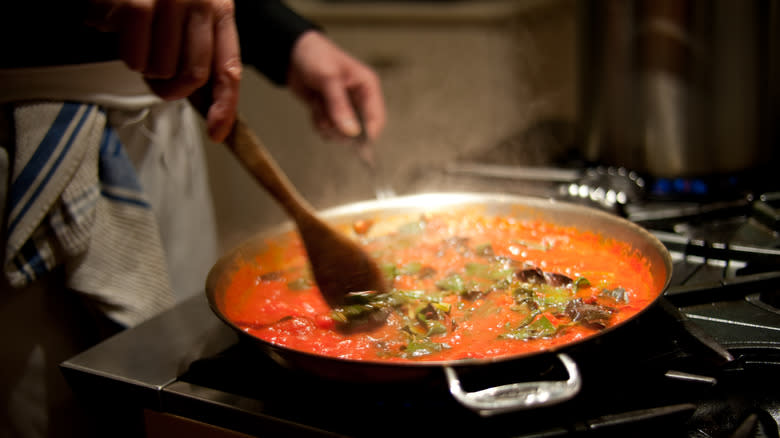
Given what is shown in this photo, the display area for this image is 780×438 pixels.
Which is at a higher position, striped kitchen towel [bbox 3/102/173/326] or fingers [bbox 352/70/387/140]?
fingers [bbox 352/70/387/140]

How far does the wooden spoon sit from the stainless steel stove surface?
0.63ft

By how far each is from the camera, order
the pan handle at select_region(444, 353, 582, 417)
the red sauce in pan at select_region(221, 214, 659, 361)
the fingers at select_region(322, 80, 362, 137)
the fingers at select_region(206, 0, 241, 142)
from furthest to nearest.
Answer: the fingers at select_region(322, 80, 362, 137) → the fingers at select_region(206, 0, 241, 142) → the red sauce in pan at select_region(221, 214, 659, 361) → the pan handle at select_region(444, 353, 582, 417)

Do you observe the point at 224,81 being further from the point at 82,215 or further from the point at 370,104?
the point at 370,104

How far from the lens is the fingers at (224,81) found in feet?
3.06

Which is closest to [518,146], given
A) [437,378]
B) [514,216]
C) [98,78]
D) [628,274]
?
[514,216]

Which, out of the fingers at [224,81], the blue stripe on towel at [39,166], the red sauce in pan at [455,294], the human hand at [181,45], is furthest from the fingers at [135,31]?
the red sauce in pan at [455,294]

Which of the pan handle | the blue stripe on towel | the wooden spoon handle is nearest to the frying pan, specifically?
the pan handle

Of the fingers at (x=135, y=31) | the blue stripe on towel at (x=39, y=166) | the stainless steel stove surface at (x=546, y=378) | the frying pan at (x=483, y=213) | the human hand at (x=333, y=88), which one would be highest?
the fingers at (x=135, y=31)

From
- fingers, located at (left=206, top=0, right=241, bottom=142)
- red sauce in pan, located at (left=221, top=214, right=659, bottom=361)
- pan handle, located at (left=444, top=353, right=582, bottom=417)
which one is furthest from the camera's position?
fingers, located at (left=206, top=0, right=241, bottom=142)

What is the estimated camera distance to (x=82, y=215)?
1056mm

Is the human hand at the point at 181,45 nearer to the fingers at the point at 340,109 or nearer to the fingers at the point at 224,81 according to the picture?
the fingers at the point at 224,81

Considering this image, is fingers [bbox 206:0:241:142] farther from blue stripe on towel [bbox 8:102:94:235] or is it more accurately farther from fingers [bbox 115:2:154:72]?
blue stripe on towel [bbox 8:102:94:235]

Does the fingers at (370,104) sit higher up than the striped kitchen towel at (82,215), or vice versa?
the fingers at (370,104)

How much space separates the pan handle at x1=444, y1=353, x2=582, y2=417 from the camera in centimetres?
52
